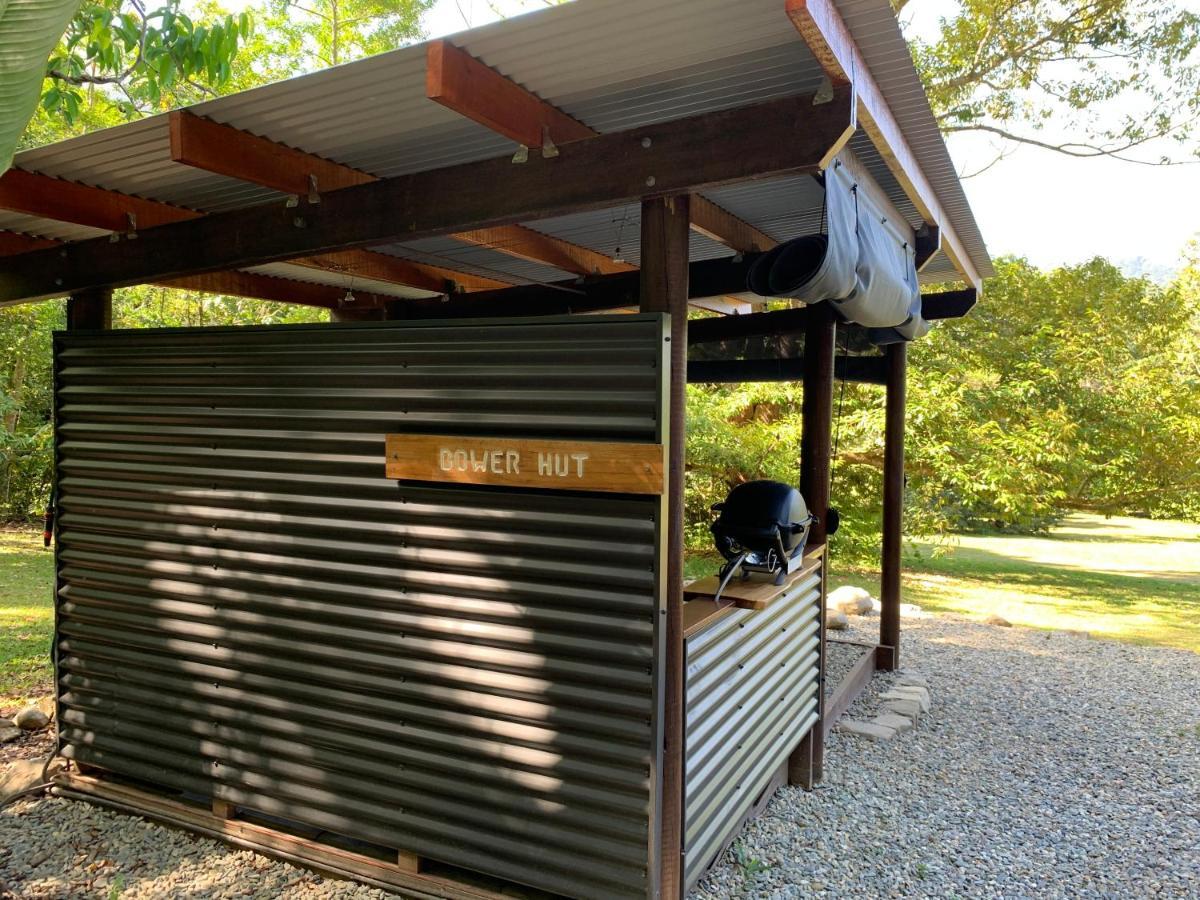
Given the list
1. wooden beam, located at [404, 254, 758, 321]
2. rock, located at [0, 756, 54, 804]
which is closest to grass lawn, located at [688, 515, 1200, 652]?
wooden beam, located at [404, 254, 758, 321]

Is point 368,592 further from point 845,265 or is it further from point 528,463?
point 845,265

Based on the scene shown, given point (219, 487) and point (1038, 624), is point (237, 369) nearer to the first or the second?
point (219, 487)

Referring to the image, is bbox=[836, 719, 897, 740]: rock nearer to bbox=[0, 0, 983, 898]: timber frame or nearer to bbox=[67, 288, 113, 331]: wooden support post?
bbox=[0, 0, 983, 898]: timber frame

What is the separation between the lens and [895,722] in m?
5.34

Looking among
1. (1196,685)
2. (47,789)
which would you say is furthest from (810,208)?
(1196,685)

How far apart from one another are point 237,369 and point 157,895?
6.70ft

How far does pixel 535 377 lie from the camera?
288 centimetres

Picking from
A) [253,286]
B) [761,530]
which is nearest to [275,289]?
[253,286]

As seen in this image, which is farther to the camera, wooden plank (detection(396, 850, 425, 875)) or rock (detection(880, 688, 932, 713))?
rock (detection(880, 688, 932, 713))

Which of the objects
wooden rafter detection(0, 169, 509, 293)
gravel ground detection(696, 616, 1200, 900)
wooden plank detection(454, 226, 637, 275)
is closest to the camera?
wooden rafter detection(0, 169, 509, 293)

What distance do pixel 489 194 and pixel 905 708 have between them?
14.6ft

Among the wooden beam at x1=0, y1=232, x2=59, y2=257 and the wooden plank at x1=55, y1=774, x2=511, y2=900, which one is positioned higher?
the wooden beam at x1=0, y1=232, x2=59, y2=257

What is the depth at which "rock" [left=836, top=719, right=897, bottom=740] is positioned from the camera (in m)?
5.10

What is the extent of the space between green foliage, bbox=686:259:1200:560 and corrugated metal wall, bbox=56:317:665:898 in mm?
8303
